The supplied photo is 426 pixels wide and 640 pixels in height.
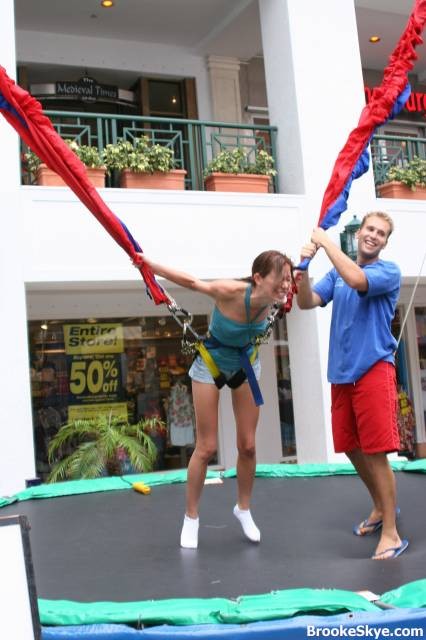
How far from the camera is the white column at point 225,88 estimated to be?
9.57 metres

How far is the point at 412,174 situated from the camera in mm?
8250

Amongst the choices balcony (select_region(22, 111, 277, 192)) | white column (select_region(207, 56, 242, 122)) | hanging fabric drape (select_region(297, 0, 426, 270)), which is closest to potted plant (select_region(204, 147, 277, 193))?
balcony (select_region(22, 111, 277, 192))

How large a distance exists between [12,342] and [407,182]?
4.67 m

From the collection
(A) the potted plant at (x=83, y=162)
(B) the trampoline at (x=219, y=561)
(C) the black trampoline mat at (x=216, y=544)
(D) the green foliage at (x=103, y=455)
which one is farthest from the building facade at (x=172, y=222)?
(C) the black trampoline mat at (x=216, y=544)

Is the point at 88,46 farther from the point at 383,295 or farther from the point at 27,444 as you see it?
the point at 383,295

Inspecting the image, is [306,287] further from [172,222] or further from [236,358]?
[172,222]

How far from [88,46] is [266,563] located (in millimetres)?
7818

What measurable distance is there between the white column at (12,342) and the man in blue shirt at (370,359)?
3511mm

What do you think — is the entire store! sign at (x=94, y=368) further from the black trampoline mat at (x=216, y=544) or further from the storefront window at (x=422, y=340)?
the storefront window at (x=422, y=340)

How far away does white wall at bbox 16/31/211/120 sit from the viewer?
29.3 ft

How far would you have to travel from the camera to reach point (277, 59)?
7.80 m

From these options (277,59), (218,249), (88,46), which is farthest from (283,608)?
(88,46)

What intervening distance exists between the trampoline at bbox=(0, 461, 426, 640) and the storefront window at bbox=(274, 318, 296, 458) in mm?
4280

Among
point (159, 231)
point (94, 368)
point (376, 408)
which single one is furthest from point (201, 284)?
point (94, 368)
